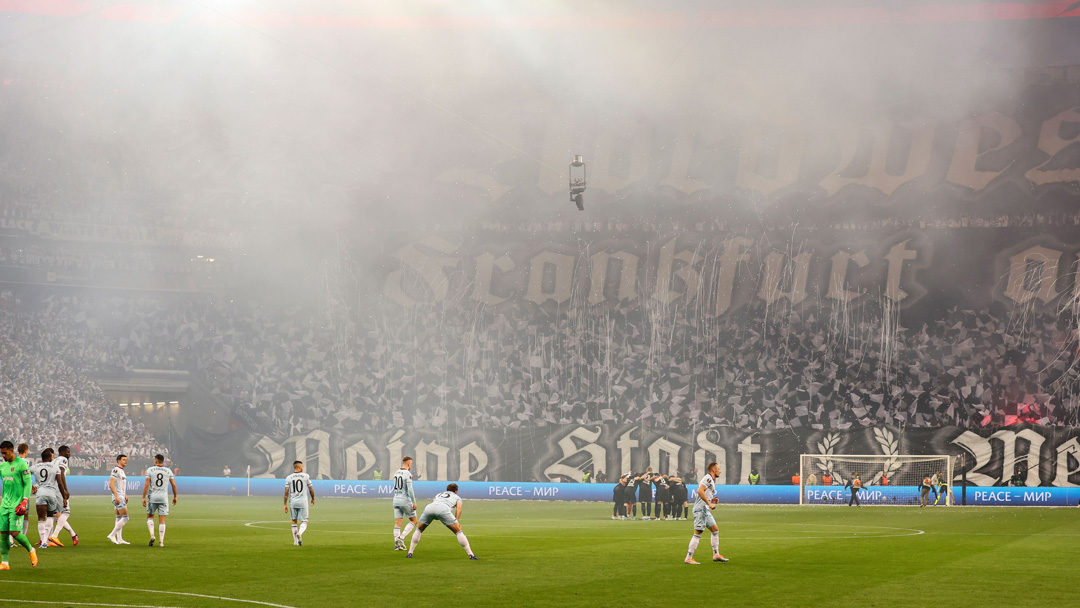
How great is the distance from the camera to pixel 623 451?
5375 cm

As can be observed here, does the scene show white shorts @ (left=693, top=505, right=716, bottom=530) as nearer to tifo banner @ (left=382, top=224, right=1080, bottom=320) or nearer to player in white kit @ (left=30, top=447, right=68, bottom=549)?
player in white kit @ (left=30, top=447, right=68, bottom=549)

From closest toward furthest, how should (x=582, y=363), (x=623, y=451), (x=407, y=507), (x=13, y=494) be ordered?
(x=13, y=494) < (x=407, y=507) < (x=623, y=451) < (x=582, y=363)

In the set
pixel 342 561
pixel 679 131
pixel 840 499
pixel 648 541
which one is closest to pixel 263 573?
pixel 342 561

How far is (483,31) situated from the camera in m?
56.6

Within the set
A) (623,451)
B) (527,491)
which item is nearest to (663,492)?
(623,451)

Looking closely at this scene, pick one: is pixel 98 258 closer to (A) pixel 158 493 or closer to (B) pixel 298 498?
(A) pixel 158 493

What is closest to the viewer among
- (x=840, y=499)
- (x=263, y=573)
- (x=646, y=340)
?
(x=263, y=573)

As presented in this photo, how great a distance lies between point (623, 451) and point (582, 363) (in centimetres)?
892

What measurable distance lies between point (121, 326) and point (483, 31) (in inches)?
1116

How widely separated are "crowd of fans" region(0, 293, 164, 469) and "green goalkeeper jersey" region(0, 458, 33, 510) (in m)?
41.2

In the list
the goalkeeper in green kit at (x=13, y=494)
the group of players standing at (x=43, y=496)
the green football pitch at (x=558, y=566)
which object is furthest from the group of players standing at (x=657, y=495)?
the goalkeeper in green kit at (x=13, y=494)

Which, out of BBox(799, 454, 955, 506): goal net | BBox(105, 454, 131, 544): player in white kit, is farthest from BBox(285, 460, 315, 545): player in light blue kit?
BBox(799, 454, 955, 506): goal net

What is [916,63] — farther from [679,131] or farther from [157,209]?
[157,209]

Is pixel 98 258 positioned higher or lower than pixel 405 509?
higher
